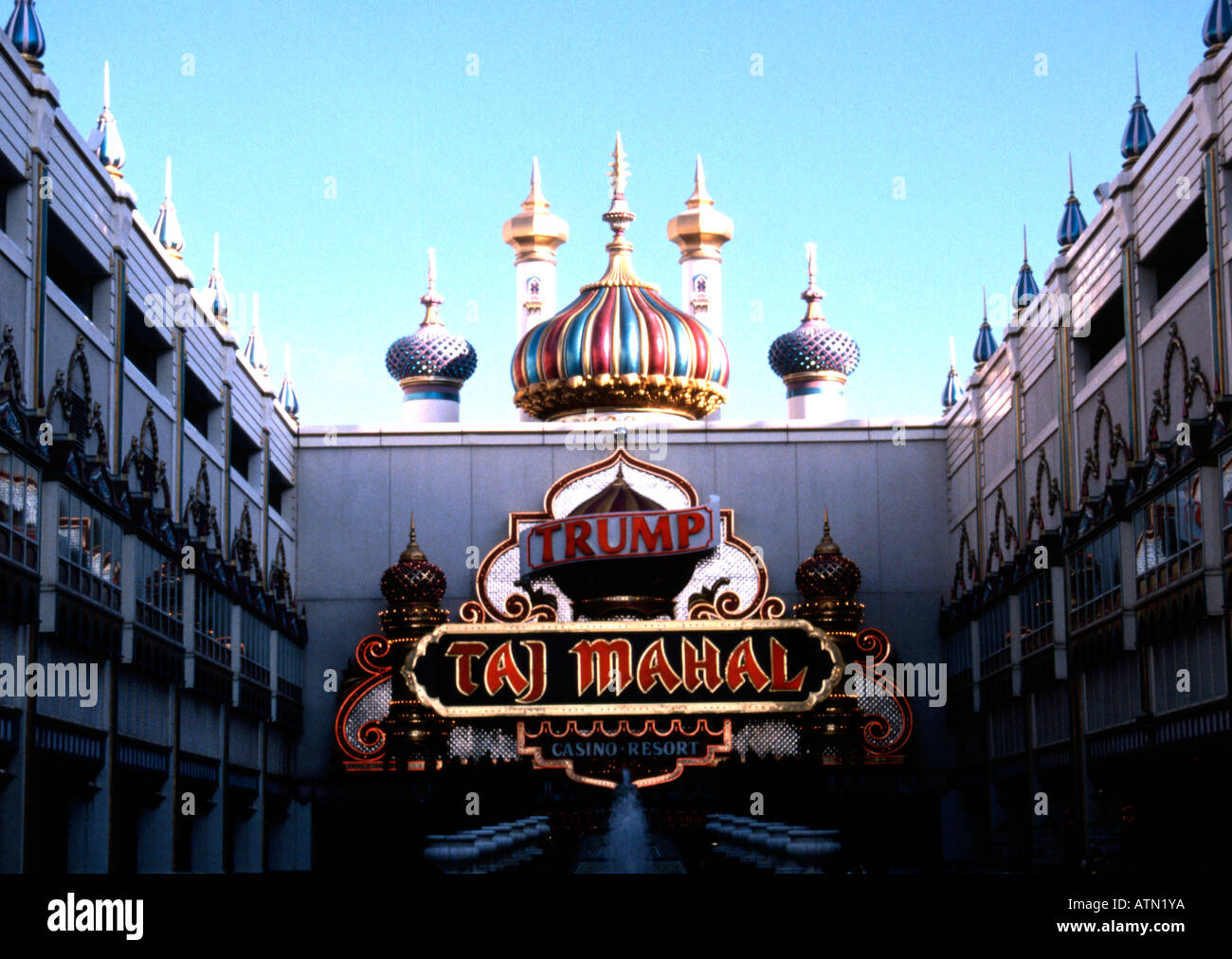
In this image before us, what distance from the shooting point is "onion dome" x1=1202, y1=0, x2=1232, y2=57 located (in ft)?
76.2

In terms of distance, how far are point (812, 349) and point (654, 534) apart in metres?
22.1

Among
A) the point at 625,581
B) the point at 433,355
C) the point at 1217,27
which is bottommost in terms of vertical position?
the point at 625,581

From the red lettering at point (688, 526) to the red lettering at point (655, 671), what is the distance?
228cm

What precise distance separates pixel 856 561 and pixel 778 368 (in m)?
18.9

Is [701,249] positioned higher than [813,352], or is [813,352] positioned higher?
[701,249]

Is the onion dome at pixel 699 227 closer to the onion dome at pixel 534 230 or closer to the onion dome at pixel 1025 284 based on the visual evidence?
the onion dome at pixel 534 230

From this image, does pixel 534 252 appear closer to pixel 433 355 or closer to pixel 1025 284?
pixel 433 355

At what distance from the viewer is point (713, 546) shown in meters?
38.1

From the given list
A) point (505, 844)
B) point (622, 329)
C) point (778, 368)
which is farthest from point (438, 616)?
point (778, 368)

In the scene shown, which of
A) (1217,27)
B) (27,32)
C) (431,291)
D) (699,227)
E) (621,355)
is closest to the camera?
(1217,27)

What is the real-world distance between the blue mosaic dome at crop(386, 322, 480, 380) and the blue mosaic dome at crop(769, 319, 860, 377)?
989cm

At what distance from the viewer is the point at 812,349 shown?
59.0 metres

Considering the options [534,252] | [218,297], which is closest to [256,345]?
[218,297]
